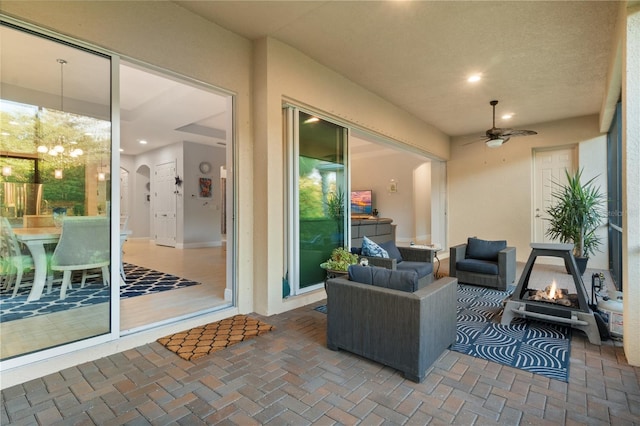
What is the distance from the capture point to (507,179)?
7.34 m

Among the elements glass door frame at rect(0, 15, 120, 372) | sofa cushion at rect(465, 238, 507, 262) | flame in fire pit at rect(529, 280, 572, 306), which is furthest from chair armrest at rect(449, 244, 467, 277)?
glass door frame at rect(0, 15, 120, 372)

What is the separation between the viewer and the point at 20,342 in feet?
7.77

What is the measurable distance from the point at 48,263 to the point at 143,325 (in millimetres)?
1030

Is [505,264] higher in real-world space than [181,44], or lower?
lower

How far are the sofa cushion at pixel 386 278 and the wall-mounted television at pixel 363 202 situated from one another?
365 inches

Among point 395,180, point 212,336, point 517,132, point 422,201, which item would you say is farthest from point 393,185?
point 212,336

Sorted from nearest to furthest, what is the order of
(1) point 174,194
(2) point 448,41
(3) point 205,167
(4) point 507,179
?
(2) point 448,41, (4) point 507,179, (1) point 174,194, (3) point 205,167

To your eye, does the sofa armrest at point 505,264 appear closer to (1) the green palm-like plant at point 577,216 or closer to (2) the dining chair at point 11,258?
(1) the green palm-like plant at point 577,216

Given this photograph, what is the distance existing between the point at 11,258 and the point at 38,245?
8.0 inches

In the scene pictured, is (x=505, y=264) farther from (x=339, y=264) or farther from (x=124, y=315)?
(x=124, y=315)

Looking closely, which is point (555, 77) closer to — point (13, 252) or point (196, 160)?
point (13, 252)

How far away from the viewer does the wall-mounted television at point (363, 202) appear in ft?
38.6

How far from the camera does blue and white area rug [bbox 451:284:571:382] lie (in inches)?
95.2

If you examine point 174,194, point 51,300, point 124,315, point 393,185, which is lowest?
point 124,315
